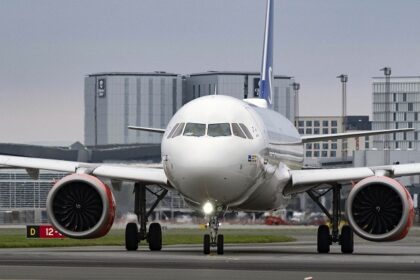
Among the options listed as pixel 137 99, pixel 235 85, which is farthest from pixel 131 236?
pixel 137 99

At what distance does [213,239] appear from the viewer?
37.1 m

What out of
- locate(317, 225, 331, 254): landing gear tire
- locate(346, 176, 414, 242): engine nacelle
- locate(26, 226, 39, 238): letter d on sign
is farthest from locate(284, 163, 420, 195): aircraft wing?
locate(26, 226, 39, 238): letter d on sign

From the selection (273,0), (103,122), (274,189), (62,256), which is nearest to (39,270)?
(62,256)

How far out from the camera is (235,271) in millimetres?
28828

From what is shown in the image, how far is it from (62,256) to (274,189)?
8151 mm

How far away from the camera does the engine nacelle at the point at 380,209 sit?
3806cm

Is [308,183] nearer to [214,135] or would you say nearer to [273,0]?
[214,135]

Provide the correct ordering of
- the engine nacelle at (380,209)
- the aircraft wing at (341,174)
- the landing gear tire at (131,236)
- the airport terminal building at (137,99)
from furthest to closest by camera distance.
A: 1. the airport terminal building at (137,99)
2. the landing gear tire at (131,236)
3. the aircraft wing at (341,174)
4. the engine nacelle at (380,209)

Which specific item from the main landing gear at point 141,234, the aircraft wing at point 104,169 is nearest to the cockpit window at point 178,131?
the aircraft wing at point 104,169

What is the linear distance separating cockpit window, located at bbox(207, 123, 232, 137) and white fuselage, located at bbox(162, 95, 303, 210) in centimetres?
3

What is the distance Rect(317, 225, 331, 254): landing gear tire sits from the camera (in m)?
41.6

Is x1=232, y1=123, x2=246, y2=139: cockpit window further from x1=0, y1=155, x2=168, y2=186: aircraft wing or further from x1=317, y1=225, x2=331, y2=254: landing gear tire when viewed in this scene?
x1=317, y1=225, x2=331, y2=254: landing gear tire

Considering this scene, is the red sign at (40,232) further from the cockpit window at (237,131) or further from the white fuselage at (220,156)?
the cockpit window at (237,131)

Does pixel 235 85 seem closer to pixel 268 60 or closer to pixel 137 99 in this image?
pixel 137 99
